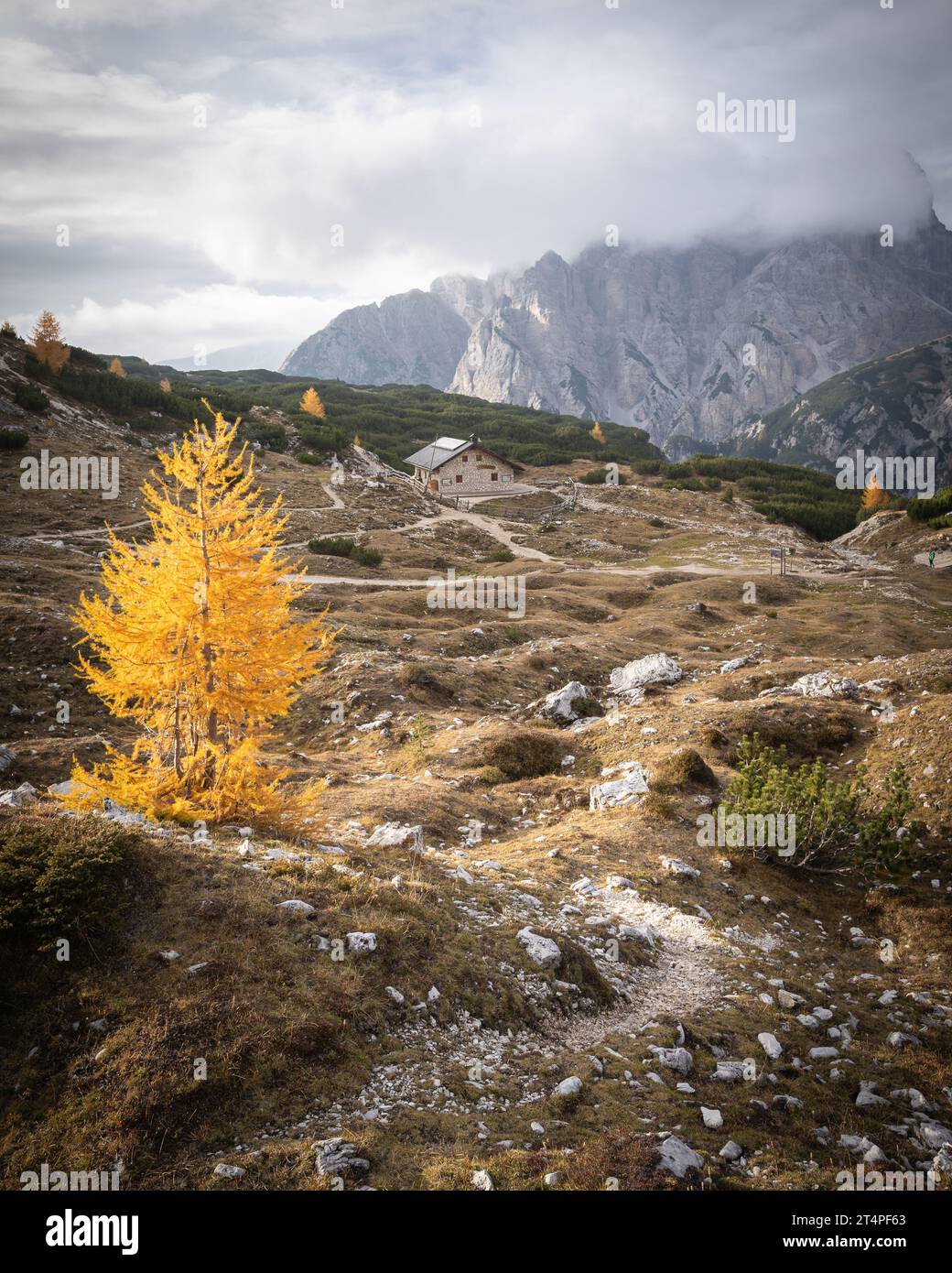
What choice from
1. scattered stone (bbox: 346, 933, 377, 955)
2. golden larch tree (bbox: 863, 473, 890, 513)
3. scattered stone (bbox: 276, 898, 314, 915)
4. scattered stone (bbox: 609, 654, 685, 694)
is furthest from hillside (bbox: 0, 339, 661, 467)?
scattered stone (bbox: 346, 933, 377, 955)

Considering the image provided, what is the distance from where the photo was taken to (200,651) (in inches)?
444

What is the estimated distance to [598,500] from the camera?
269 ft

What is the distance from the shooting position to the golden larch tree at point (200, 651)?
1088 centimetres

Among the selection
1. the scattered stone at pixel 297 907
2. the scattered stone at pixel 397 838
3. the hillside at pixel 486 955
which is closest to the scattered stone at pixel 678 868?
the hillside at pixel 486 955

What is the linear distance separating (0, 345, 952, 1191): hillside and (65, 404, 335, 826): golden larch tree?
2.82 ft

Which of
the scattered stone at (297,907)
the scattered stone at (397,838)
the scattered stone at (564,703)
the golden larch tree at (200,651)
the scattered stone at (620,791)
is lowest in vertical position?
the scattered stone at (620,791)

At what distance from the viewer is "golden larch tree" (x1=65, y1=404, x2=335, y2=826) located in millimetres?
10875

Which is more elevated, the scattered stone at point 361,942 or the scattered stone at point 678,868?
the scattered stone at point 361,942

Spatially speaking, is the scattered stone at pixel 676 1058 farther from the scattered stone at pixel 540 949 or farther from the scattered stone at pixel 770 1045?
the scattered stone at pixel 540 949

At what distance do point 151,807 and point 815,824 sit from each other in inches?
484

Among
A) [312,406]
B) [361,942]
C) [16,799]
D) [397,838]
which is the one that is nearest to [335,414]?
[312,406]

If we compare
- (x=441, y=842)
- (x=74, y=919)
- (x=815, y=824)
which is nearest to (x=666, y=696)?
(x=815, y=824)

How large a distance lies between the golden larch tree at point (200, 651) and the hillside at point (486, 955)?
33.9 inches

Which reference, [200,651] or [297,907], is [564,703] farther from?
[297,907]
